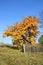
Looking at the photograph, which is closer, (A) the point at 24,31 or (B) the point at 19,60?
(B) the point at 19,60

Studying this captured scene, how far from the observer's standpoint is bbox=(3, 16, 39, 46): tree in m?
49.5

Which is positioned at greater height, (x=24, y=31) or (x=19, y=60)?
(x=24, y=31)

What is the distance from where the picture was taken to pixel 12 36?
163 ft

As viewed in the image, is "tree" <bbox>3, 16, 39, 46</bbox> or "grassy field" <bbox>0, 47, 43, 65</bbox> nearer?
"grassy field" <bbox>0, 47, 43, 65</bbox>

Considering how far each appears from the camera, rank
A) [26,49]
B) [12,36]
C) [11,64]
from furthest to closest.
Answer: [12,36]
[26,49]
[11,64]

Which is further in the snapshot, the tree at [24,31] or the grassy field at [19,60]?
the tree at [24,31]

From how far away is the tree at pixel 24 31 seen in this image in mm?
49531

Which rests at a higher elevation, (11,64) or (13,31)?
(13,31)

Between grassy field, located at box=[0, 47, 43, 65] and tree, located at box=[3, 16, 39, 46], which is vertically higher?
tree, located at box=[3, 16, 39, 46]

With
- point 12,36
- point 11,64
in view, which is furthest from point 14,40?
point 11,64

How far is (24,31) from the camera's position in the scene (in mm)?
49969

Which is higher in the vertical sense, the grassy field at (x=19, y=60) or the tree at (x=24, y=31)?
the tree at (x=24, y=31)

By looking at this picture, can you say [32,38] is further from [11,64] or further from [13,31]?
[11,64]

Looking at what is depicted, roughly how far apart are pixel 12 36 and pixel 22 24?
11.3 ft
